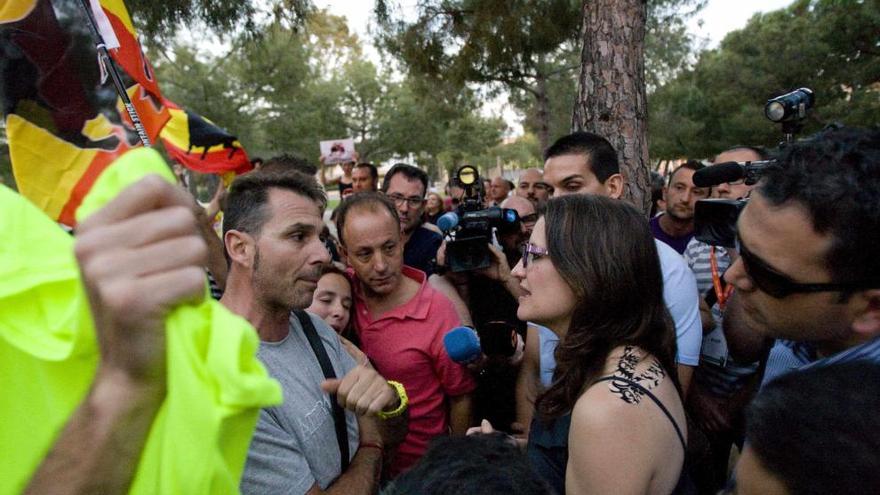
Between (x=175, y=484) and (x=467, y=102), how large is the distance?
13895 mm

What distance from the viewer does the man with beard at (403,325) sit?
241 cm

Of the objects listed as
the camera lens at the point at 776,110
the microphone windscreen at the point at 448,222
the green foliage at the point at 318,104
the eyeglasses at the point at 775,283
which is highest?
the green foliage at the point at 318,104

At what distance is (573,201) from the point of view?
5.93 feet

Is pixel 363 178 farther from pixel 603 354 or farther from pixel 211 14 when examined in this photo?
pixel 603 354

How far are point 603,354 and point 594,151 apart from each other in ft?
5.37

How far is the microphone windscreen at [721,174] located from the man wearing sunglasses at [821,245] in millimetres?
559

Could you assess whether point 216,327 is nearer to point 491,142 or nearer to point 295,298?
point 295,298

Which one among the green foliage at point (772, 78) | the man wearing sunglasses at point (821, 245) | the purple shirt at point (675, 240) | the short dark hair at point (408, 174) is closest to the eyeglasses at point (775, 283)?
the man wearing sunglasses at point (821, 245)

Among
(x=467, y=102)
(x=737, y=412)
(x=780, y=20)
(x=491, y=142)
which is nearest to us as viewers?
(x=737, y=412)

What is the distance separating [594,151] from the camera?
298 cm

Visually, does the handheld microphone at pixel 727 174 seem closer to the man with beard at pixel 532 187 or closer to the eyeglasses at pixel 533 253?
the eyeglasses at pixel 533 253

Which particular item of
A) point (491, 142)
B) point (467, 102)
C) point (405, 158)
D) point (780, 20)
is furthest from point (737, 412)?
point (491, 142)

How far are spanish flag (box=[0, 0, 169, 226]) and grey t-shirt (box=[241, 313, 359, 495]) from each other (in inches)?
55.2

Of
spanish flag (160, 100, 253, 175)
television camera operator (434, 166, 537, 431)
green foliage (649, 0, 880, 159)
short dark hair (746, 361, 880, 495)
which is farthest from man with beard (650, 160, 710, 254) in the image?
green foliage (649, 0, 880, 159)
